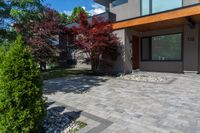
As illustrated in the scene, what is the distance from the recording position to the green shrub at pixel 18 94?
3105mm

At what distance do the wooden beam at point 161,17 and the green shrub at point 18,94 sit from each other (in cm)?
752

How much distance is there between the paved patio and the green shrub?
42.1 inches

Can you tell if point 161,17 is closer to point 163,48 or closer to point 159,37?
point 159,37

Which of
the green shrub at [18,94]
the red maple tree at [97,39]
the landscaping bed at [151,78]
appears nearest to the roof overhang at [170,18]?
the red maple tree at [97,39]

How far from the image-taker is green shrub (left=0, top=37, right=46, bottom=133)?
3105 mm

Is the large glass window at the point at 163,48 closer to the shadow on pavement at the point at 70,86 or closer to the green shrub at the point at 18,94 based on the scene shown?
the shadow on pavement at the point at 70,86

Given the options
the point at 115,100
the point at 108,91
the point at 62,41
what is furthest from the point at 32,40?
the point at 115,100

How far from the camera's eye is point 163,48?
39.0ft

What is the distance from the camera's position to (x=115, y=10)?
14.9m

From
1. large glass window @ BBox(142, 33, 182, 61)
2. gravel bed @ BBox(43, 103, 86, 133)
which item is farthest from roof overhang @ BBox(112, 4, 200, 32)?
gravel bed @ BBox(43, 103, 86, 133)

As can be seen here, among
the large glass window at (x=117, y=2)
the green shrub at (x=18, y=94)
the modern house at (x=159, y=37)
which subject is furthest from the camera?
the large glass window at (x=117, y=2)

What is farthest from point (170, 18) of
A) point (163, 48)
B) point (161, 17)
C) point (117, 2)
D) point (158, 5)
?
point (117, 2)

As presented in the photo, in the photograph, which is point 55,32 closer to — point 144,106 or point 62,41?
point 62,41

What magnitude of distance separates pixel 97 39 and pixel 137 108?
236 inches
